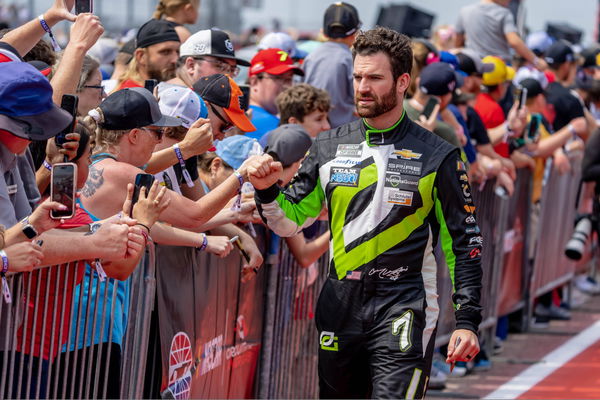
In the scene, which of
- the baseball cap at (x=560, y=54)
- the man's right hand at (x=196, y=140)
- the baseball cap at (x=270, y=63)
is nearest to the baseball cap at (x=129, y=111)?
the man's right hand at (x=196, y=140)

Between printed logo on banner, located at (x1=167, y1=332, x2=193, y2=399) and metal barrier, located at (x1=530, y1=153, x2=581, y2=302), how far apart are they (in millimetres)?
5822

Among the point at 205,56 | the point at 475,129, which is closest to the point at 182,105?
the point at 205,56

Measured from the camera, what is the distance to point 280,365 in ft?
23.4

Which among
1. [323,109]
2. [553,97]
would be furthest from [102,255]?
[553,97]

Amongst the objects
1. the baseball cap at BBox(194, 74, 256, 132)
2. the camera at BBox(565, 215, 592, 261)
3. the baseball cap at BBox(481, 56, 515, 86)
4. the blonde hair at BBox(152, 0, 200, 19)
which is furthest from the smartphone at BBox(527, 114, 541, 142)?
the baseball cap at BBox(194, 74, 256, 132)

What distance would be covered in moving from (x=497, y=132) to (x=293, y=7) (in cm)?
3700

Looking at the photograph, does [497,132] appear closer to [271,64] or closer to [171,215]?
[271,64]

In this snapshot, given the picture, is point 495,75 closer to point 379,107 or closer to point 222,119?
point 222,119

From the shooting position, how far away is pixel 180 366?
19.5ft

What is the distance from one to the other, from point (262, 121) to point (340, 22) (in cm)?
188

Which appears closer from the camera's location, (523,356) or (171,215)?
(171,215)

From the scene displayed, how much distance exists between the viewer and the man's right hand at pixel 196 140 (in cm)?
572

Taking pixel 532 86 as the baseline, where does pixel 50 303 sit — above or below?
above

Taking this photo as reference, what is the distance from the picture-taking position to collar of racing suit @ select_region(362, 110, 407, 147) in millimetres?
5566
